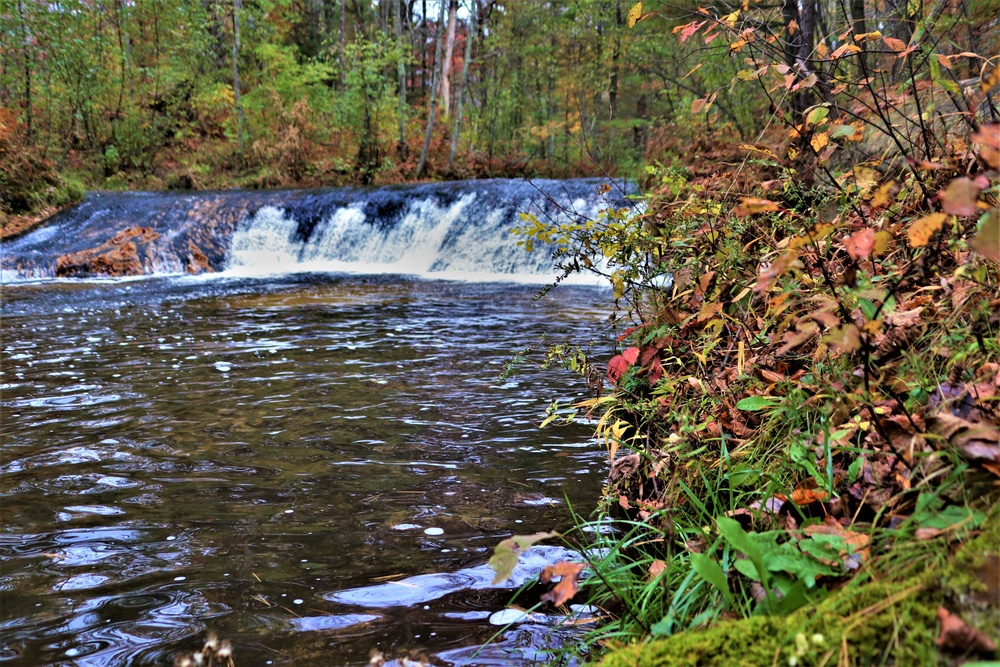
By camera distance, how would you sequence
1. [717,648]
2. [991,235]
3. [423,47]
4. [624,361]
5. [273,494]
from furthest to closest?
[423,47] < [273,494] < [624,361] < [717,648] < [991,235]

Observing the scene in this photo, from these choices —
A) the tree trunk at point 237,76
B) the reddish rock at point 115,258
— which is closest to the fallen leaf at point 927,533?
the reddish rock at point 115,258

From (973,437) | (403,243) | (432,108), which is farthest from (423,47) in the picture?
(973,437)

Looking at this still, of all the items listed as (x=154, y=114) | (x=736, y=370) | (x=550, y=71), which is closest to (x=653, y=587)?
(x=736, y=370)

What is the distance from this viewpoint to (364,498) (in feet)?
10.6

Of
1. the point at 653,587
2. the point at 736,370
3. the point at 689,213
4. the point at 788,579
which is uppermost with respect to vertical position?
the point at 689,213

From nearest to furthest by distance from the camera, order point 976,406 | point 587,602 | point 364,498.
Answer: point 976,406 → point 587,602 → point 364,498

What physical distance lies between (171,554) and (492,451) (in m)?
1.75

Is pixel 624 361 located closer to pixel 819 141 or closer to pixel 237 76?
pixel 819 141

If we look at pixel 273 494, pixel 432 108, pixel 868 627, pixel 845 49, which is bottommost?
pixel 273 494

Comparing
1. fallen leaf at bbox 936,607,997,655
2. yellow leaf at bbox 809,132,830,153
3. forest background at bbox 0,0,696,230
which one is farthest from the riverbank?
forest background at bbox 0,0,696,230

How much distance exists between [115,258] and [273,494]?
12.3 m

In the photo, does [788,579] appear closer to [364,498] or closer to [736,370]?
[736,370]

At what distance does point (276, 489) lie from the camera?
3318mm

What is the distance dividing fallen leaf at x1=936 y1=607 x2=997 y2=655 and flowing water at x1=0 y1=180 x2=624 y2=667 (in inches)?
50.3
